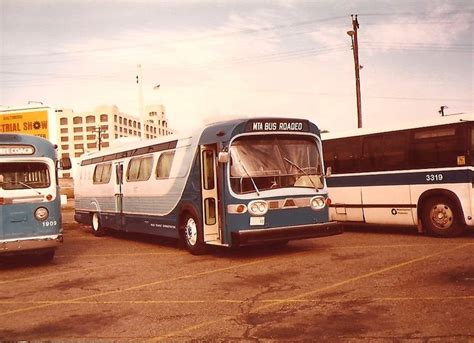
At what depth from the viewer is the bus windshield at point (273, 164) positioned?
11102 mm

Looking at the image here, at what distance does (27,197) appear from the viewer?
1149 centimetres

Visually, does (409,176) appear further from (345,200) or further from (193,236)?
(193,236)

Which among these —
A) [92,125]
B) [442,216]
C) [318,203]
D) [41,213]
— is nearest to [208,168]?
[318,203]

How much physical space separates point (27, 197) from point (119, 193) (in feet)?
17.9

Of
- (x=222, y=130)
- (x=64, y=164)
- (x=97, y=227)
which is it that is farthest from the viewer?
(x=97, y=227)

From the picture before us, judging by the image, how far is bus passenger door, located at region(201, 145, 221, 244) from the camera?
12023 mm

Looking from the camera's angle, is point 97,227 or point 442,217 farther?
point 97,227

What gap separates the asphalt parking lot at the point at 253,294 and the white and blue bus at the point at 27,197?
0.68m

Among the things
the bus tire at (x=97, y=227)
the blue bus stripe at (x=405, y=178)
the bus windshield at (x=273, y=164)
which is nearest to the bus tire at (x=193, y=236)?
the bus windshield at (x=273, y=164)

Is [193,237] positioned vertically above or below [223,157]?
below

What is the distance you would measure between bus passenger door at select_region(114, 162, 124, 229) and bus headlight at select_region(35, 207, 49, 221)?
16.7 ft

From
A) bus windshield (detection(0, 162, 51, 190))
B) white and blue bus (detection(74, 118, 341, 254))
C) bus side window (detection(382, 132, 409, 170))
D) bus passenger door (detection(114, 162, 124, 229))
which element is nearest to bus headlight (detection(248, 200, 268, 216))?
white and blue bus (detection(74, 118, 341, 254))

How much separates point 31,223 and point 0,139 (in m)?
1.89

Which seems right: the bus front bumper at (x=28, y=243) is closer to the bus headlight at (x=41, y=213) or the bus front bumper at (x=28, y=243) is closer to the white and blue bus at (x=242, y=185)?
the bus headlight at (x=41, y=213)
